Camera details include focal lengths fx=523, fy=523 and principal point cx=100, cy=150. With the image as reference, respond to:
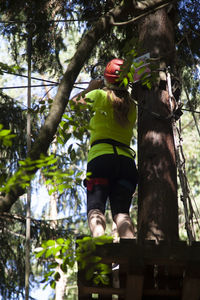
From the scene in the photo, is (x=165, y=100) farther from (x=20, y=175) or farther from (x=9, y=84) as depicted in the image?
(x=9, y=84)

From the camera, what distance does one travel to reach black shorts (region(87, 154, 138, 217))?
10.7 ft

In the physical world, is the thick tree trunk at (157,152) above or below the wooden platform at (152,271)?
above

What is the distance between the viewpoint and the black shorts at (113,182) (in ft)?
10.7

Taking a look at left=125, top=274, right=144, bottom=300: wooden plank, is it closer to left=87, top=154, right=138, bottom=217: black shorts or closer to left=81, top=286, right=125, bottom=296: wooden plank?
left=81, top=286, right=125, bottom=296: wooden plank

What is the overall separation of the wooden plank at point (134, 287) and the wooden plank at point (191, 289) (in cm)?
23

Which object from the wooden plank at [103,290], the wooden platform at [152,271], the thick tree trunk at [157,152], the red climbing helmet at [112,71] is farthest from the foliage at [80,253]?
the red climbing helmet at [112,71]

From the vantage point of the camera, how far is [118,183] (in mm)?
3346

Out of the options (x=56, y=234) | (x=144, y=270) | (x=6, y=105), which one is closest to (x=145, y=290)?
(x=144, y=270)

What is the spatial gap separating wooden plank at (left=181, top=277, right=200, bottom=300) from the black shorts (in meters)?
0.71

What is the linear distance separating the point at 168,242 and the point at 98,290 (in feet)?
1.65

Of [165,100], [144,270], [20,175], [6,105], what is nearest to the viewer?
[20,175]

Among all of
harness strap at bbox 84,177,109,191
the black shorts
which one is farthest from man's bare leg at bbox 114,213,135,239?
harness strap at bbox 84,177,109,191

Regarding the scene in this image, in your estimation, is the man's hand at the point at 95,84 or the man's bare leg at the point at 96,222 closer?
the man's bare leg at the point at 96,222

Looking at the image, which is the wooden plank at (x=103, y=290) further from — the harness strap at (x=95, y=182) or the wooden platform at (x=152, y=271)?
the harness strap at (x=95, y=182)
